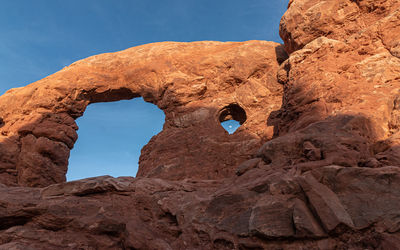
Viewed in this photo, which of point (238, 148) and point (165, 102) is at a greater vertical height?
point (165, 102)

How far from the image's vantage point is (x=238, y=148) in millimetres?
9305

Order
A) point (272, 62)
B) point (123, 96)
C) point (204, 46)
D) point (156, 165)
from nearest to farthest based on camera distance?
1. point (156, 165)
2. point (272, 62)
3. point (204, 46)
4. point (123, 96)

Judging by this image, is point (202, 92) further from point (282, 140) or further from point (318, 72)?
point (282, 140)

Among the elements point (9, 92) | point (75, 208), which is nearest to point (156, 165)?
point (75, 208)

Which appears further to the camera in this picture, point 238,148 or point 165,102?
point 165,102

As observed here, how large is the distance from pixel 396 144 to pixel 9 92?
45.2ft

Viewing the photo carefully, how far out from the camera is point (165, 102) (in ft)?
38.0

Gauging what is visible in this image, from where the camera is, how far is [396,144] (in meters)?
5.06

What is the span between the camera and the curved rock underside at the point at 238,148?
4.30 meters

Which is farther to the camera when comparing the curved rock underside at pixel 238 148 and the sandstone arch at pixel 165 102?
the sandstone arch at pixel 165 102

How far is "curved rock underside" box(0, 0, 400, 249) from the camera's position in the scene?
4297mm

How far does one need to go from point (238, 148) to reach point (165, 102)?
12.0ft

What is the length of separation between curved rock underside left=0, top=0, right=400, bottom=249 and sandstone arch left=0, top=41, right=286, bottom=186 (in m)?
0.05

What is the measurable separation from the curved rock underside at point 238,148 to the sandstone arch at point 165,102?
0.05 metres
